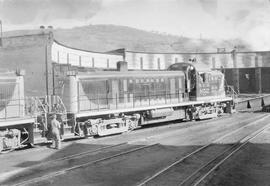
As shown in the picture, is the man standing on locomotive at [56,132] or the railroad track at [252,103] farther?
the railroad track at [252,103]

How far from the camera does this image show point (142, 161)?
10773 mm

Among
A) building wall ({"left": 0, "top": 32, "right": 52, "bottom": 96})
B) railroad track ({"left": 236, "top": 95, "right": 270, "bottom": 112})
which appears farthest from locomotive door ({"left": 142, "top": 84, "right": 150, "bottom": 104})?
railroad track ({"left": 236, "top": 95, "right": 270, "bottom": 112})

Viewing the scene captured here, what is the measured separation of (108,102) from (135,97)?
193 cm

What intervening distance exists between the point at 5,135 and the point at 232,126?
1162 cm

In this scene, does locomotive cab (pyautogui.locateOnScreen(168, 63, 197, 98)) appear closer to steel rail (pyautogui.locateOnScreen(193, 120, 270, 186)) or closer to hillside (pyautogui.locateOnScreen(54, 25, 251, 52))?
steel rail (pyautogui.locateOnScreen(193, 120, 270, 186))

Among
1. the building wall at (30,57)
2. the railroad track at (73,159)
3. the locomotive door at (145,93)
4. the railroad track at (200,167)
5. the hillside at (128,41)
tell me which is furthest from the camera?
A: the hillside at (128,41)

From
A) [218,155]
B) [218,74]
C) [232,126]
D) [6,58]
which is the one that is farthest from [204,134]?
[6,58]

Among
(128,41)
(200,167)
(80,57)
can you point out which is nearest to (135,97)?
(200,167)

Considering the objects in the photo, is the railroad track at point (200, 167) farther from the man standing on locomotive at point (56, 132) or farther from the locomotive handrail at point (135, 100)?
the locomotive handrail at point (135, 100)

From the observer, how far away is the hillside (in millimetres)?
97062

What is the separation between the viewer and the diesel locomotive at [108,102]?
13148 mm

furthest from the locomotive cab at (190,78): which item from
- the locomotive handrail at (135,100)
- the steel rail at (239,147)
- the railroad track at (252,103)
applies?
the railroad track at (252,103)

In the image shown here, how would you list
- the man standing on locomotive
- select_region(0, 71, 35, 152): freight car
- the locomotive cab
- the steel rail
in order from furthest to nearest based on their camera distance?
the locomotive cab → the man standing on locomotive → select_region(0, 71, 35, 152): freight car → the steel rail

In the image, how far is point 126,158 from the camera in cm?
1123
